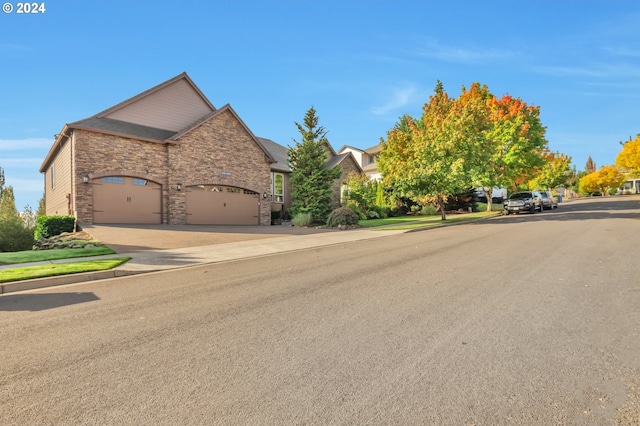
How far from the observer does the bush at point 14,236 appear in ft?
50.1

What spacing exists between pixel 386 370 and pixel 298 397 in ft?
2.95

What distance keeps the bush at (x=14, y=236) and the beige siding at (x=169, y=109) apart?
8.28 metres

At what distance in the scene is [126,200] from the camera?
62.0 ft

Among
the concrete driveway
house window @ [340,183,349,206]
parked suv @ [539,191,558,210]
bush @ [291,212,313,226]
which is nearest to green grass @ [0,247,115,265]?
the concrete driveway

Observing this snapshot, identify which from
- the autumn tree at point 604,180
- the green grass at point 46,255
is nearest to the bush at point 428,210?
the green grass at point 46,255

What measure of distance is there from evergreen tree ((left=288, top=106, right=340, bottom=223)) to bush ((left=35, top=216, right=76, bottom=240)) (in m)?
13.7

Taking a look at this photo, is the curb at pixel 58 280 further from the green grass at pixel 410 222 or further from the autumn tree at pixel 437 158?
the autumn tree at pixel 437 158

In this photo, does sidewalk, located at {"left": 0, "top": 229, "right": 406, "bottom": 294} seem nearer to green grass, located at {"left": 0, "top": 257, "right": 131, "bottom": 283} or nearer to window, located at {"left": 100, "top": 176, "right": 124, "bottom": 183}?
green grass, located at {"left": 0, "top": 257, "right": 131, "bottom": 283}

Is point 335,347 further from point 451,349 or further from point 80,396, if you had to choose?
point 80,396

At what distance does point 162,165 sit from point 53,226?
21.4 feet

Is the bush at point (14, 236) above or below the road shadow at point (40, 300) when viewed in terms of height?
above

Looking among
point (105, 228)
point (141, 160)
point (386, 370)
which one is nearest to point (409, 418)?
point (386, 370)

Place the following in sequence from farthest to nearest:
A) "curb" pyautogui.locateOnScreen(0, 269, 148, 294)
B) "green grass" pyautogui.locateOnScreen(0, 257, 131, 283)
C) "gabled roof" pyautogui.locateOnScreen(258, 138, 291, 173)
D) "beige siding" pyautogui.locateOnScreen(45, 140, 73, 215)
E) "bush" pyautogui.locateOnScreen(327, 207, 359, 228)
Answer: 1. "gabled roof" pyautogui.locateOnScreen(258, 138, 291, 173)
2. "bush" pyautogui.locateOnScreen(327, 207, 359, 228)
3. "beige siding" pyautogui.locateOnScreen(45, 140, 73, 215)
4. "green grass" pyautogui.locateOnScreen(0, 257, 131, 283)
5. "curb" pyautogui.locateOnScreen(0, 269, 148, 294)

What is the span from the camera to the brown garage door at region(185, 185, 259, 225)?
2164cm
